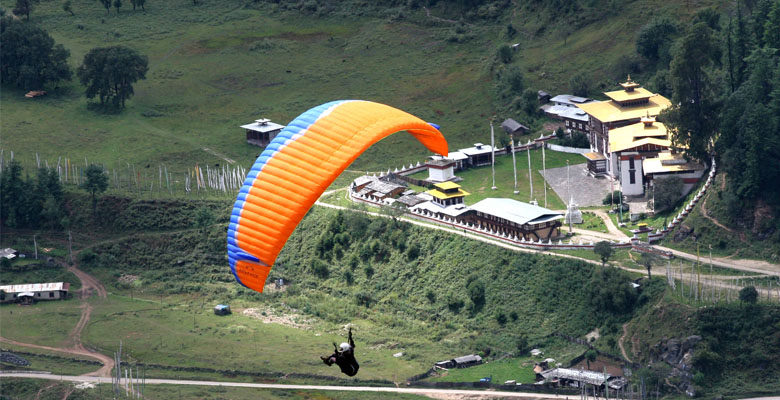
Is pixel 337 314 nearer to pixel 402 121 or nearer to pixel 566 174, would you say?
pixel 566 174

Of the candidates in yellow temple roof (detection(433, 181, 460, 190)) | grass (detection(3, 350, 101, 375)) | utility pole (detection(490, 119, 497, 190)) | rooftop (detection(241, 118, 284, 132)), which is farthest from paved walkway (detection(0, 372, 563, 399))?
rooftop (detection(241, 118, 284, 132))

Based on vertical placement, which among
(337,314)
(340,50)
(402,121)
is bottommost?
(337,314)

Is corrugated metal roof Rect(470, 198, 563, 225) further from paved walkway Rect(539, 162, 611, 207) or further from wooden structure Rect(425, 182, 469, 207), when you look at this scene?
paved walkway Rect(539, 162, 611, 207)

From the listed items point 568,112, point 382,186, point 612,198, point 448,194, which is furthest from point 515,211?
point 568,112

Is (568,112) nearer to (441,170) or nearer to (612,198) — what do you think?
(441,170)

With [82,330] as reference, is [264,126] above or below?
above

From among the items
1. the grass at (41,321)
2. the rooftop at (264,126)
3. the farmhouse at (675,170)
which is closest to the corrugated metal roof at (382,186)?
the rooftop at (264,126)

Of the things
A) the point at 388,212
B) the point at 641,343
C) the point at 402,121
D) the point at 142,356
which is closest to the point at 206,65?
the point at 388,212
